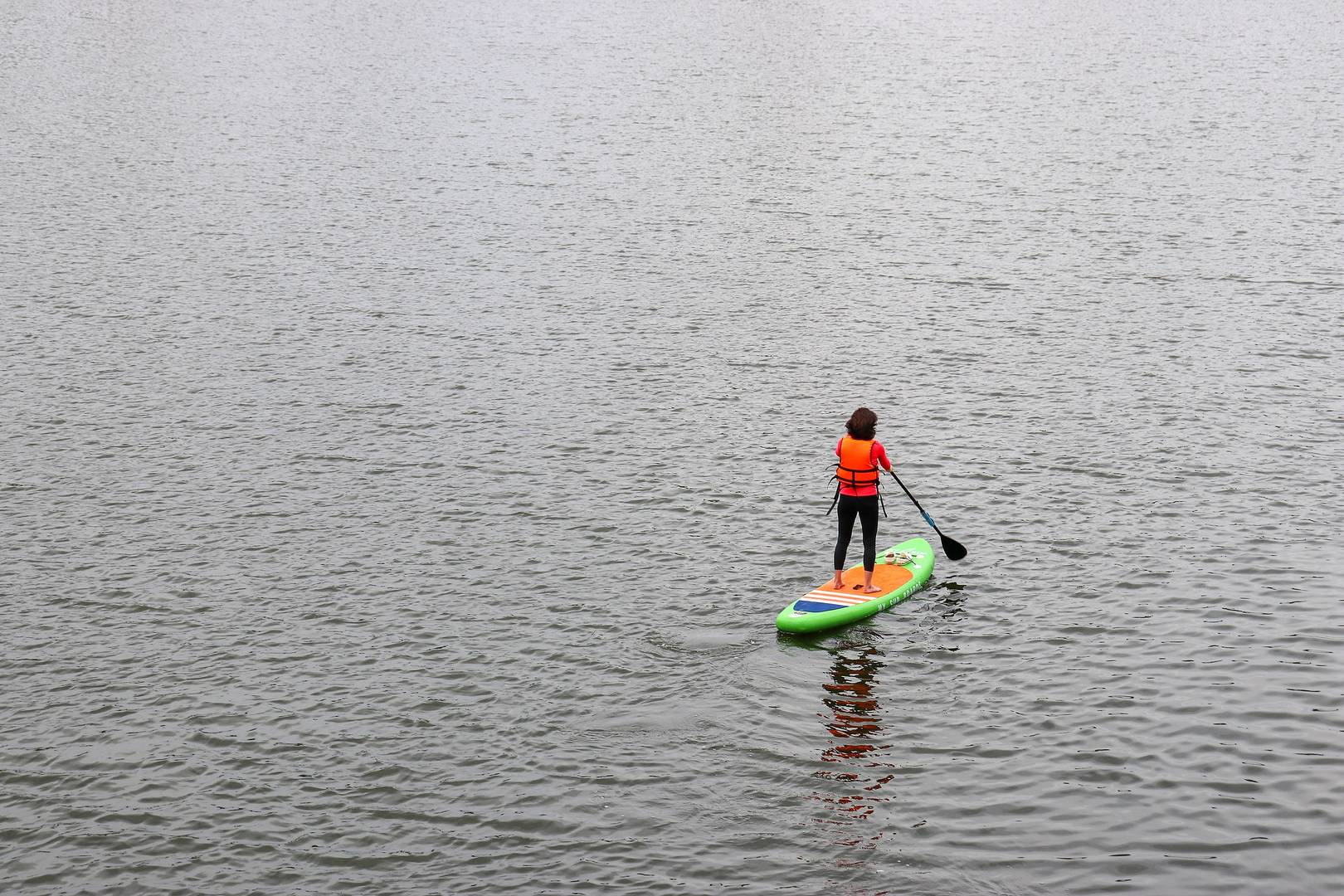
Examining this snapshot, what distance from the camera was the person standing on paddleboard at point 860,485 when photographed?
20344 millimetres

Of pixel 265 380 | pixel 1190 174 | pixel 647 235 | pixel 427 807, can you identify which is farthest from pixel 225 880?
pixel 1190 174

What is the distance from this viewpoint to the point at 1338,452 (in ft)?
86.7

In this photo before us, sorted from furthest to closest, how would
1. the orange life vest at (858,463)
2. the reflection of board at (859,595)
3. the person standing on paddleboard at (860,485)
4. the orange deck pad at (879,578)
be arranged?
1. the orange deck pad at (879,578)
2. the orange life vest at (858,463)
3. the person standing on paddleboard at (860,485)
4. the reflection of board at (859,595)

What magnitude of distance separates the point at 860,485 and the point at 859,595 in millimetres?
1649

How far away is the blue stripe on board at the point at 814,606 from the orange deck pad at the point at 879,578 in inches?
19.5

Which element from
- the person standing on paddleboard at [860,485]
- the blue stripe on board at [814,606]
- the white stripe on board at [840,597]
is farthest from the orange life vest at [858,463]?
the blue stripe on board at [814,606]

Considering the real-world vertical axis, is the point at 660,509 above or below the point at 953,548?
above

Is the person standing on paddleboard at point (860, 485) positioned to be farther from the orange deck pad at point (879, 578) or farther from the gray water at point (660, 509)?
the gray water at point (660, 509)

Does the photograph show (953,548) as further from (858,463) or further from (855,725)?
(855,725)

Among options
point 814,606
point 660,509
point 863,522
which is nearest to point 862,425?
point 863,522

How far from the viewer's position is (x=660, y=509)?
82.1ft

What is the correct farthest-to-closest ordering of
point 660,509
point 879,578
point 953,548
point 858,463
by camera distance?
1. point 660,509
2. point 953,548
3. point 879,578
4. point 858,463

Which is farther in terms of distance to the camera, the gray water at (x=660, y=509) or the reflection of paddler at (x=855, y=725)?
the reflection of paddler at (x=855, y=725)

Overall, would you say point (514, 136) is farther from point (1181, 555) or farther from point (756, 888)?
point (756, 888)
